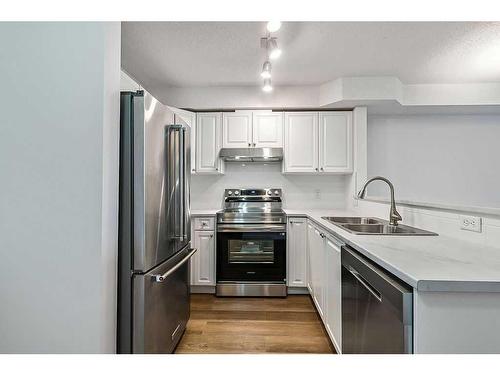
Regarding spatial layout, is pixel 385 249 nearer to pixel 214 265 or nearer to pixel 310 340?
pixel 310 340

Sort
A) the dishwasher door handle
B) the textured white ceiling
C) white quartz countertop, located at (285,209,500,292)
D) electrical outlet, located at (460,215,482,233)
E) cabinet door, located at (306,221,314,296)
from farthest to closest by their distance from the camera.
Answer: cabinet door, located at (306,221,314,296) → the textured white ceiling → electrical outlet, located at (460,215,482,233) → the dishwasher door handle → white quartz countertop, located at (285,209,500,292)

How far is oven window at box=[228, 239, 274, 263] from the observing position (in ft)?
9.41

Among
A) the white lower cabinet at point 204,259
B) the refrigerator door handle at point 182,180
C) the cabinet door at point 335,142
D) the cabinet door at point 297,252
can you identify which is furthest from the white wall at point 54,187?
the cabinet door at point 335,142

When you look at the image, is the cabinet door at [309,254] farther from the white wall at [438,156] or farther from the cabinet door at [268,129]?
the white wall at [438,156]

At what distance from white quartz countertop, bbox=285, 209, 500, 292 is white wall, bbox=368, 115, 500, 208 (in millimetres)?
2270

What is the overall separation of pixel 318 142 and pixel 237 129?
1.02 metres

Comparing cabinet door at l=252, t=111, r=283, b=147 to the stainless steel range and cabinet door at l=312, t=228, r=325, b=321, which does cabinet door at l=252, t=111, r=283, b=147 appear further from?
cabinet door at l=312, t=228, r=325, b=321

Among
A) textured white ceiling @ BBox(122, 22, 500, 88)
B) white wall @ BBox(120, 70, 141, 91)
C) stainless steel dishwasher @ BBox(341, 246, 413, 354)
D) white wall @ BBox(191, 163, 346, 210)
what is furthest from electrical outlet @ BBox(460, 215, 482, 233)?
white wall @ BBox(120, 70, 141, 91)

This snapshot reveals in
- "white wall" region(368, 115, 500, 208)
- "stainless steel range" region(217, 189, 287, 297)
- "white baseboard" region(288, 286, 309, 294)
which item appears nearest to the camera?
"stainless steel range" region(217, 189, 287, 297)

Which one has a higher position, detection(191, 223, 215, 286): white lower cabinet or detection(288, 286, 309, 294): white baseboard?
detection(191, 223, 215, 286): white lower cabinet

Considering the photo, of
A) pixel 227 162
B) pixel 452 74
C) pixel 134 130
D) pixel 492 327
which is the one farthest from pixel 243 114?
pixel 492 327

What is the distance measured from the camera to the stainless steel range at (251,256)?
112 inches

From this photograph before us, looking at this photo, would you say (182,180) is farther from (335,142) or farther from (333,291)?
(335,142)

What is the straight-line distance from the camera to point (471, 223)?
141cm
